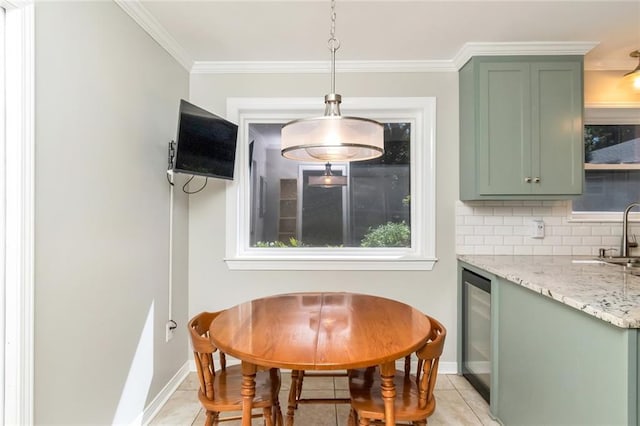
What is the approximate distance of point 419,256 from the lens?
2637mm

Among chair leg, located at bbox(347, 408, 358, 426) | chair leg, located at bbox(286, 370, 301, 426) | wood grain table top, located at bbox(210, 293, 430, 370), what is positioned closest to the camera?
wood grain table top, located at bbox(210, 293, 430, 370)

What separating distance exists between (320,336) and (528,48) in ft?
8.12

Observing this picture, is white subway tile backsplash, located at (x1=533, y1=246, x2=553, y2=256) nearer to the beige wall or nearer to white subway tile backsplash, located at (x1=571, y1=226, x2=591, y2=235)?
white subway tile backsplash, located at (x1=571, y1=226, x2=591, y2=235)

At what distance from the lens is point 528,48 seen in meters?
2.32

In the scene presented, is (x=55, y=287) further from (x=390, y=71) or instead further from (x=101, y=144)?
(x=390, y=71)

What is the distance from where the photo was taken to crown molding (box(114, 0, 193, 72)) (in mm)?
1844

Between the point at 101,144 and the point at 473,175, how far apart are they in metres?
2.39

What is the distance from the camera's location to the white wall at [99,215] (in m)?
1.34

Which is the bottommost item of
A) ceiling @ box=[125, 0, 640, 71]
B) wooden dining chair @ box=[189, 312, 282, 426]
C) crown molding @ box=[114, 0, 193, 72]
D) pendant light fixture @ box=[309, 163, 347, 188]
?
wooden dining chair @ box=[189, 312, 282, 426]

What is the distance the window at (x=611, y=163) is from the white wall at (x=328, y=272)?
3.70 feet

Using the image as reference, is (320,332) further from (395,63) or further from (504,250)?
(395,63)

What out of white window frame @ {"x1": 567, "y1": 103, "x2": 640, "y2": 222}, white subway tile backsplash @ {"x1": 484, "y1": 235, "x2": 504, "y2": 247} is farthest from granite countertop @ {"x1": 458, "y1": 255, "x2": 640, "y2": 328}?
white window frame @ {"x1": 567, "y1": 103, "x2": 640, "y2": 222}

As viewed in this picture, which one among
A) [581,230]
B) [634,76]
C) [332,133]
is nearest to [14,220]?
[332,133]

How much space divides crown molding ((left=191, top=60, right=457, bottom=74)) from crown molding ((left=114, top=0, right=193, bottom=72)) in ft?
0.50
